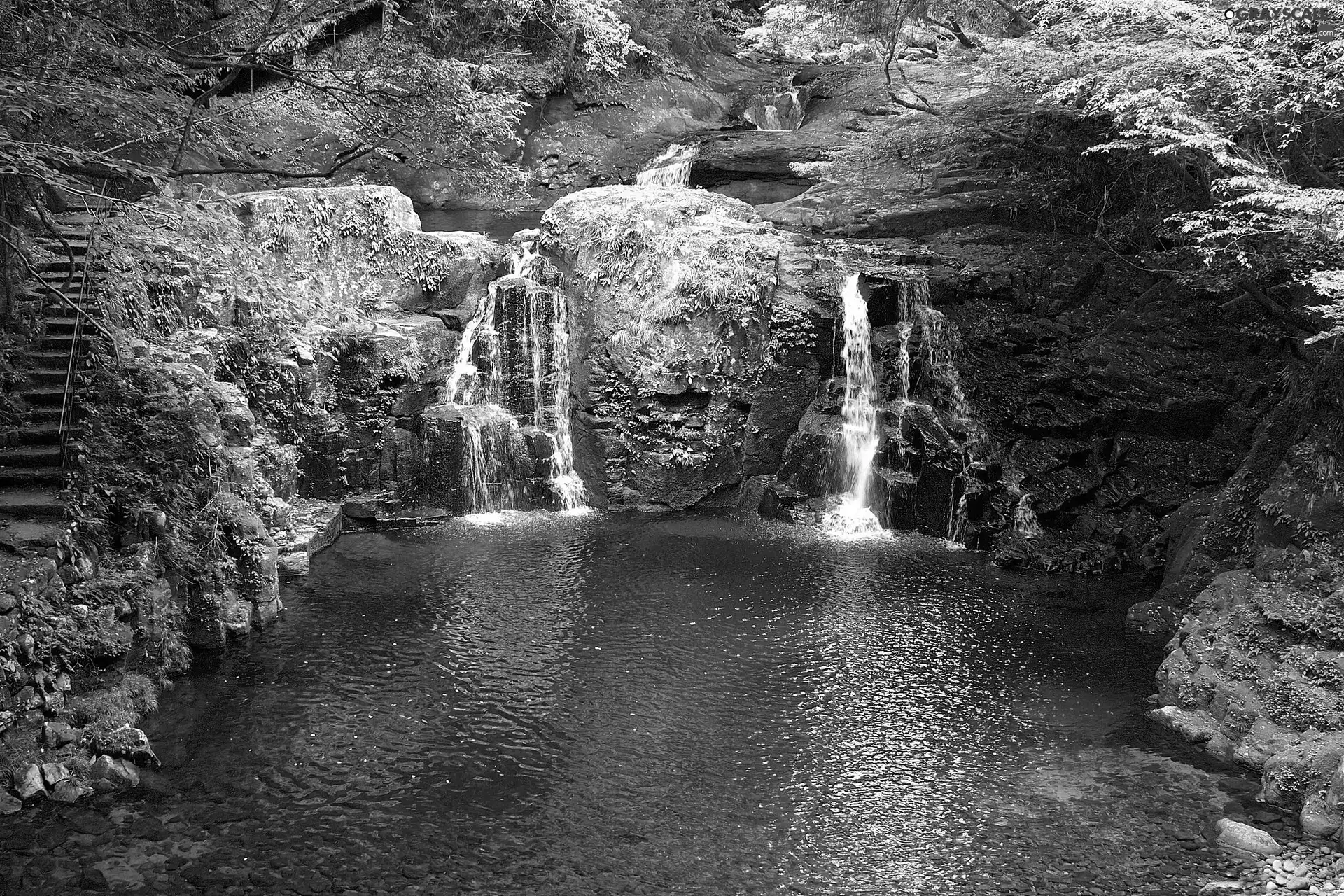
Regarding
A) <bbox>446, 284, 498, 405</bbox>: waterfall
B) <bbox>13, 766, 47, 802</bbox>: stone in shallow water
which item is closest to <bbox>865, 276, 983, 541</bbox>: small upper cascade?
<bbox>446, 284, 498, 405</bbox>: waterfall

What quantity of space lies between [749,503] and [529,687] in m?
7.13

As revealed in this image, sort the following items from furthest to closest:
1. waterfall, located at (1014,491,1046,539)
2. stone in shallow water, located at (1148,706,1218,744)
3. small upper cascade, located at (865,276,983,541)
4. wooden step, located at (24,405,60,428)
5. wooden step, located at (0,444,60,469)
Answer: small upper cascade, located at (865,276,983,541) → waterfall, located at (1014,491,1046,539) → wooden step, located at (24,405,60,428) → wooden step, located at (0,444,60,469) → stone in shallow water, located at (1148,706,1218,744)

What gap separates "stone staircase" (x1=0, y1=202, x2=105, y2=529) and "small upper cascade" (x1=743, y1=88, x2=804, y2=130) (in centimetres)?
1769

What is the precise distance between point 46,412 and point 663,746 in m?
7.26

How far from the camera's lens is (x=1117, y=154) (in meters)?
15.4

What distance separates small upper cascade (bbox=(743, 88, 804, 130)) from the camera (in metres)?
24.8

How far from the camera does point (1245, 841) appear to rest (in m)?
6.97

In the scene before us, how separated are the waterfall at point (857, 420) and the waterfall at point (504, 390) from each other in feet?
14.6

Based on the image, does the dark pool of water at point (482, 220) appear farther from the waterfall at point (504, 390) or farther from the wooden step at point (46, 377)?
the wooden step at point (46, 377)

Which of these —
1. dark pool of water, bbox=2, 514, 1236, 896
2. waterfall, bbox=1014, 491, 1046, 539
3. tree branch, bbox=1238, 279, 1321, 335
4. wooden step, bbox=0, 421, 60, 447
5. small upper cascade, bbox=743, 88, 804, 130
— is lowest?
dark pool of water, bbox=2, 514, 1236, 896

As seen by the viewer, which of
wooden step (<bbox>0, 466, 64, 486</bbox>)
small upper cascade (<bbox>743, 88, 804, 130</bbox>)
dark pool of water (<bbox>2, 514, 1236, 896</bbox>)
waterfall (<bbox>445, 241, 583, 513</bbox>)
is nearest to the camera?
dark pool of water (<bbox>2, 514, 1236, 896</bbox>)

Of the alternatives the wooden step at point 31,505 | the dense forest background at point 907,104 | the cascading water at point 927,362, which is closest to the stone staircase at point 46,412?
the wooden step at point 31,505

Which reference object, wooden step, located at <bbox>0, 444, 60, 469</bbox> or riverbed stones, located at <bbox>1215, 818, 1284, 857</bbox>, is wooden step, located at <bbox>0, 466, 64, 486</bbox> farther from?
riverbed stones, located at <bbox>1215, 818, 1284, 857</bbox>

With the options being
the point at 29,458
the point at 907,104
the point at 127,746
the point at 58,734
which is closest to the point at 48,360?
the point at 29,458
